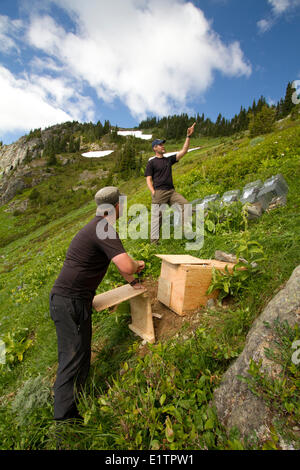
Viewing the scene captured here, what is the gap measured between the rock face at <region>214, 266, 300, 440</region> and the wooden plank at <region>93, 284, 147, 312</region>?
1.58 meters

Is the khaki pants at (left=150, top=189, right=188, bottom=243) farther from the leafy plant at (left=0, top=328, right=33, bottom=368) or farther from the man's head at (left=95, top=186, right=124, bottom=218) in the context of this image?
the leafy plant at (left=0, top=328, right=33, bottom=368)

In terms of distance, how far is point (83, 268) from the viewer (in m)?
3.34

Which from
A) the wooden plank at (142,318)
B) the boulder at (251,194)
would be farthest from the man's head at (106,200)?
the boulder at (251,194)

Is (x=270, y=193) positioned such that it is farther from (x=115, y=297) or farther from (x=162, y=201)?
(x=115, y=297)

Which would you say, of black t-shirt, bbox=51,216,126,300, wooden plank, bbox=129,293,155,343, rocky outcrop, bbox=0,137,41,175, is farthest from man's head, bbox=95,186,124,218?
rocky outcrop, bbox=0,137,41,175

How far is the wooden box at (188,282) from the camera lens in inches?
148

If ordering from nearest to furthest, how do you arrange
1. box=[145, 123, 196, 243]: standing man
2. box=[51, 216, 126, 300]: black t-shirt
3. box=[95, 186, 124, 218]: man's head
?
box=[51, 216, 126, 300]: black t-shirt → box=[95, 186, 124, 218]: man's head → box=[145, 123, 196, 243]: standing man

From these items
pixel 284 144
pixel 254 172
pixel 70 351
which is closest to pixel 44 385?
pixel 70 351

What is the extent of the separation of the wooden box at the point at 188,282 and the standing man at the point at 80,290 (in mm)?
708

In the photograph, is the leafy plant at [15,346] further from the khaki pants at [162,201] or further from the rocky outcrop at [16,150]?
the rocky outcrop at [16,150]

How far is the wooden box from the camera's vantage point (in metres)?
3.75

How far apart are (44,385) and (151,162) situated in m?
5.32
